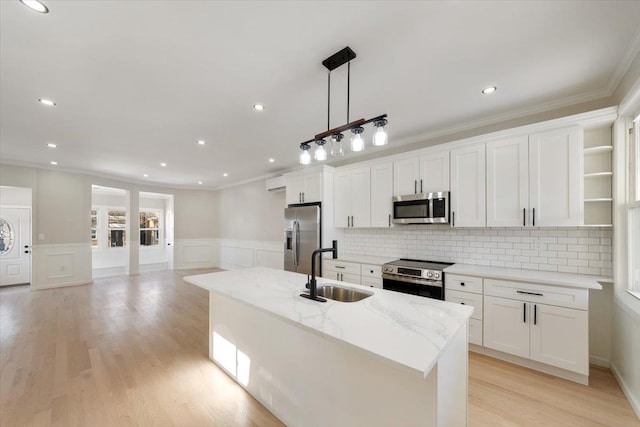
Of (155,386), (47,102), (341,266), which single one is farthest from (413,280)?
(47,102)

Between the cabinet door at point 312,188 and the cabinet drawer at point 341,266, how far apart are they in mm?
1073

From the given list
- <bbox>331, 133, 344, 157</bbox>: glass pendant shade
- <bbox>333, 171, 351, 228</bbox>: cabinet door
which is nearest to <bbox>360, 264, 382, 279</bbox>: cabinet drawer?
<bbox>333, 171, 351, 228</bbox>: cabinet door

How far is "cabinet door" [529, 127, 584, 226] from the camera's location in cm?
240

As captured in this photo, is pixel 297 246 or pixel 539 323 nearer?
pixel 539 323

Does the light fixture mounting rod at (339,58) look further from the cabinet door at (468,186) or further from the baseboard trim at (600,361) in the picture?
the baseboard trim at (600,361)

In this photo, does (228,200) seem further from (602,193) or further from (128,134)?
(602,193)

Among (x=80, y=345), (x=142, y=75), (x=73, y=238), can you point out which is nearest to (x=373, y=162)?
(x=142, y=75)

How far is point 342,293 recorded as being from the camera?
2180 millimetres

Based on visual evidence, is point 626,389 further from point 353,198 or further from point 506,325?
point 353,198

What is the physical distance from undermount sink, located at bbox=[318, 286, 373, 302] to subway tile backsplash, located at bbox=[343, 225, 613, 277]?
→ 1885 millimetres

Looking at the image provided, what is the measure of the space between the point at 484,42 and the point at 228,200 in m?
7.33

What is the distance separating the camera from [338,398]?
149 centimetres

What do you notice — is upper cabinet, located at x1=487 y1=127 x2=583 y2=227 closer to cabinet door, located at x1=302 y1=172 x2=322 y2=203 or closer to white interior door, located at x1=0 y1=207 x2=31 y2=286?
cabinet door, located at x1=302 y1=172 x2=322 y2=203

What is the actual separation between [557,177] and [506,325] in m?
1.54
